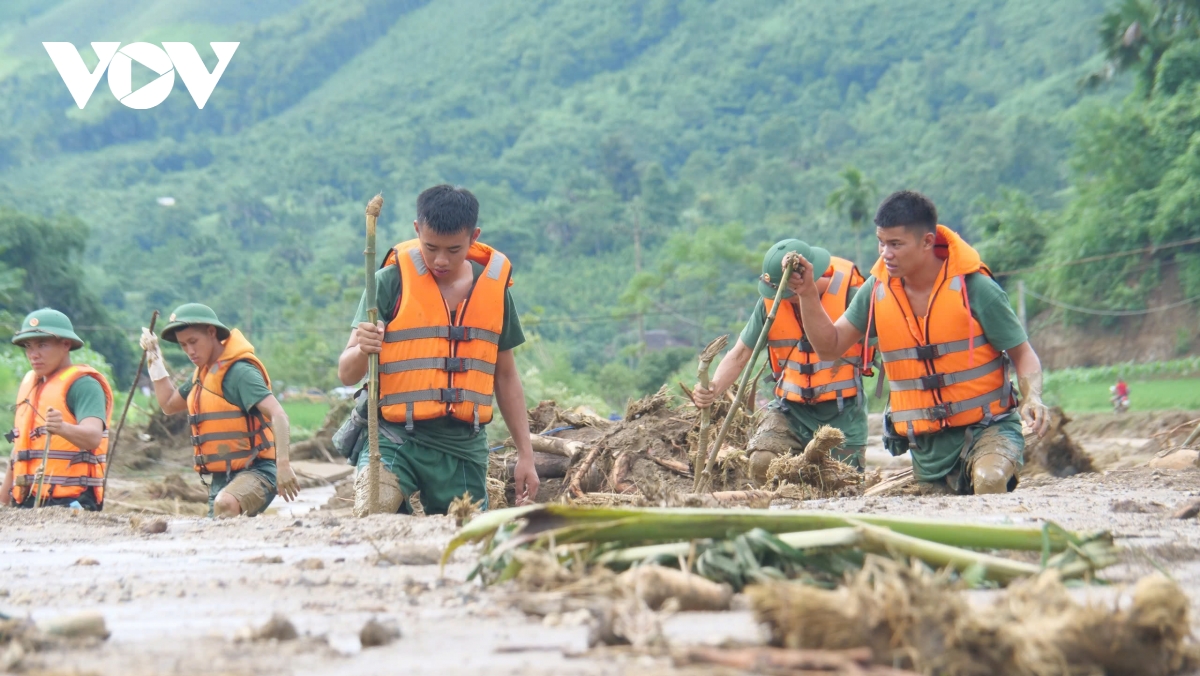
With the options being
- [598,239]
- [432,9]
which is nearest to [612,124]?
[598,239]

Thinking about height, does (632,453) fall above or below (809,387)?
below

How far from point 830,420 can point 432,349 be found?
3125 mm

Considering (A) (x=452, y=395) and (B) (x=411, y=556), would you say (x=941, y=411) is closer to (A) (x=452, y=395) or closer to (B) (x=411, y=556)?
(A) (x=452, y=395)

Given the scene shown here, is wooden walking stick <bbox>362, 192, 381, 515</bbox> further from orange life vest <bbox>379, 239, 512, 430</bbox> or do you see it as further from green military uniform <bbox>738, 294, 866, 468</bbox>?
green military uniform <bbox>738, 294, 866, 468</bbox>

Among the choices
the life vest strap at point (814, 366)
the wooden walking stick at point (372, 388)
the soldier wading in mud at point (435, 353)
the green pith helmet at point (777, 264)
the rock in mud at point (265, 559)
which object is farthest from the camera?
the life vest strap at point (814, 366)

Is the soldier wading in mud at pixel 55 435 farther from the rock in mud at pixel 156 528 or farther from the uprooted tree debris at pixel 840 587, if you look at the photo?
the uprooted tree debris at pixel 840 587

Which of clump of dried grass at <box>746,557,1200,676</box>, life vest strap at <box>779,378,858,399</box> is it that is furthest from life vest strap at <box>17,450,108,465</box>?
clump of dried grass at <box>746,557,1200,676</box>

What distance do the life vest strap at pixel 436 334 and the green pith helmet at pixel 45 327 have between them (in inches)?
103

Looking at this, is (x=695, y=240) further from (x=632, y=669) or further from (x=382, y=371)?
(x=632, y=669)

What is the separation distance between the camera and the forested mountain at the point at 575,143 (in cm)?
6375

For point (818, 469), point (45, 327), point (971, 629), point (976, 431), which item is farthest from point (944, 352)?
point (45, 327)

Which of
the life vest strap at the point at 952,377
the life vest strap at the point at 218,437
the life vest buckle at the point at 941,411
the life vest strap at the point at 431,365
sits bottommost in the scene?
Result: the life vest buckle at the point at 941,411

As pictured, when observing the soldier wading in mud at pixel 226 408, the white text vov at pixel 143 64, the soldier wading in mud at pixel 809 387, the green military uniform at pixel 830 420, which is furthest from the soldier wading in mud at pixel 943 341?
the white text vov at pixel 143 64

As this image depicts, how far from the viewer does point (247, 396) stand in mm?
7742
